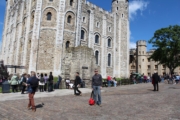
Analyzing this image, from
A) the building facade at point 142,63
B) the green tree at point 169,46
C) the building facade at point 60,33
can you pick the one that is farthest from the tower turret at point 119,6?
the building facade at point 142,63

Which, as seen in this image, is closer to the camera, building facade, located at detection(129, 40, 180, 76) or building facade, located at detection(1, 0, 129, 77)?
building facade, located at detection(1, 0, 129, 77)

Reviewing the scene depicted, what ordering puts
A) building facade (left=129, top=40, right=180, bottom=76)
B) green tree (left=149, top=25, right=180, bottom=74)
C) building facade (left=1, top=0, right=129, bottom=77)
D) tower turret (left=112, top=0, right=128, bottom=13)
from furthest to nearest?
building facade (left=129, top=40, right=180, bottom=76) < tower turret (left=112, top=0, right=128, bottom=13) < green tree (left=149, top=25, right=180, bottom=74) < building facade (left=1, top=0, right=129, bottom=77)

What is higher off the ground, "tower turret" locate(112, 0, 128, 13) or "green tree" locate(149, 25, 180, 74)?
"tower turret" locate(112, 0, 128, 13)

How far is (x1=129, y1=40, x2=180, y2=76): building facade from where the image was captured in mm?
52219

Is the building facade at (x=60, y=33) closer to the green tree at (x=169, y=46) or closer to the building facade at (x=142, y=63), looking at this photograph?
the green tree at (x=169, y=46)

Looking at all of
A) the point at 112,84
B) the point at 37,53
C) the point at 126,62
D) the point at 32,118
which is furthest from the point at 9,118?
the point at 126,62

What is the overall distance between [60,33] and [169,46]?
72.3ft

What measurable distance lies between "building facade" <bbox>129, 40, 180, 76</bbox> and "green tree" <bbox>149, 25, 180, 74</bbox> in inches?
660

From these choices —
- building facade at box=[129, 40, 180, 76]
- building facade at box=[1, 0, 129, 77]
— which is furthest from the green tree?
building facade at box=[129, 40, 180, 76]

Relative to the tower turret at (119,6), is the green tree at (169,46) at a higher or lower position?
lower

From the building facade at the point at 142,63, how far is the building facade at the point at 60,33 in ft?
49.4

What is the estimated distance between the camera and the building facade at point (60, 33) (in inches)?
985

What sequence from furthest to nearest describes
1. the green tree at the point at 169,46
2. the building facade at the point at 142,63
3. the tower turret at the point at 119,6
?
the building facade at the point at 142,63
the tower turret at the point at 119,6
the green tree at the point at 169,46

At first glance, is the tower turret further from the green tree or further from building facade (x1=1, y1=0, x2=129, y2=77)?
the green tree
